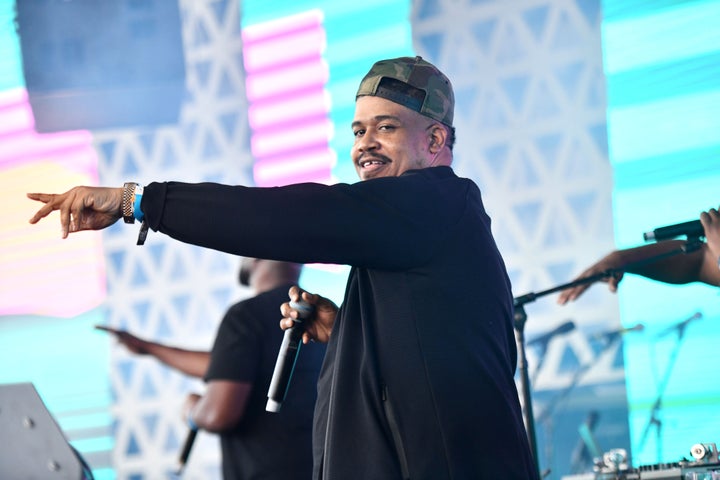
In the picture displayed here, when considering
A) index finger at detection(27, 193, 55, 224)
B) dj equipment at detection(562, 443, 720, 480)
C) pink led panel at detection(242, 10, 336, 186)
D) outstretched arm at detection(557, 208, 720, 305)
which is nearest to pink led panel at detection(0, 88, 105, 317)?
pink led panel at detection(242, 10, 336, 186)

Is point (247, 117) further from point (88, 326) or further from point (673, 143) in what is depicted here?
point (673, 143)

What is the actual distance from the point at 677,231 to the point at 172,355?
228 centimetres

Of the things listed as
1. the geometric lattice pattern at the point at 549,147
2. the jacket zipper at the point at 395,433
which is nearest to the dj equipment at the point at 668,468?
the jacket zipper at the point at 395,433

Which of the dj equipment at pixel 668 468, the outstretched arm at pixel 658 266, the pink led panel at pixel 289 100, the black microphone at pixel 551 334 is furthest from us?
the pink led panel at pixel 289 100

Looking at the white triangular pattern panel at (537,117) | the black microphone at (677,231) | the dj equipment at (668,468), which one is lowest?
the dj equipment at (668,468)

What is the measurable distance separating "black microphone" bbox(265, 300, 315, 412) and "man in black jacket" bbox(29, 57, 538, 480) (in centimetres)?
19

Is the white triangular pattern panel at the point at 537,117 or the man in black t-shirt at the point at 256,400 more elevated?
the white triangular pattern panel at the point at 537,117

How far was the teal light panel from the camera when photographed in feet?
17.1

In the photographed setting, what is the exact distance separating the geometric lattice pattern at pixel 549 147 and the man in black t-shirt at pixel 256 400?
297cm

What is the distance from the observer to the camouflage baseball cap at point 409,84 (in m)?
1.97

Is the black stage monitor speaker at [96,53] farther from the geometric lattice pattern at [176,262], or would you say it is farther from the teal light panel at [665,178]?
the teal light panel at [665,178]

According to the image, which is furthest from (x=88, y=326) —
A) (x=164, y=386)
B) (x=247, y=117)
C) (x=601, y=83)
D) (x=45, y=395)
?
(x=601, y=83)

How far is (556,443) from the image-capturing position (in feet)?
18.9

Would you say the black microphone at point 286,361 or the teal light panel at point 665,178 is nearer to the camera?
the black microphone at point 286,361
